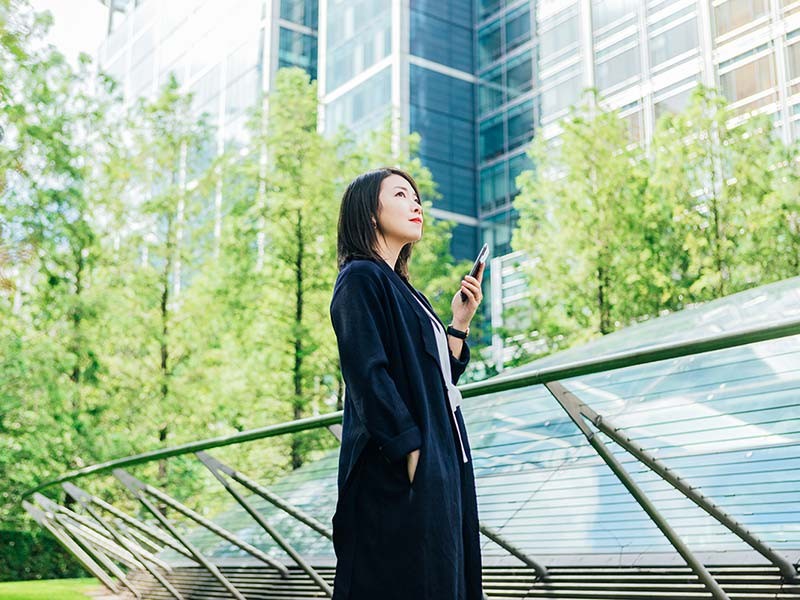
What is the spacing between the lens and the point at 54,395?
12.8m

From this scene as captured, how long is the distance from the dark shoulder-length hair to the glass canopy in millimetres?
1117

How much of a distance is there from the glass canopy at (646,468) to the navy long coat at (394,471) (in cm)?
108

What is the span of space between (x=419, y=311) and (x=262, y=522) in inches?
84.6

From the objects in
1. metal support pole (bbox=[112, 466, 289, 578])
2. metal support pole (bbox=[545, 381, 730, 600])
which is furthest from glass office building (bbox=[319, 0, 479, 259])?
metal support pole (bbox=[545, 381, 730, 600])

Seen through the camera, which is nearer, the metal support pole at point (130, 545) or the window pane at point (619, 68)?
the metal support pole at point (130, 545)

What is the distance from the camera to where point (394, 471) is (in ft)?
7.08

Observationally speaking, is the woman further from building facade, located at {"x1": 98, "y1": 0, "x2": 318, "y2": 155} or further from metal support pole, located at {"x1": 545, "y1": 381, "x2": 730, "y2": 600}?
building facade, located at {"x1": 98, "y1": 0, "x2": 318, "y2": 155}

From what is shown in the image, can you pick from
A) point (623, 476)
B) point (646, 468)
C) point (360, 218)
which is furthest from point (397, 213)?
point (646, 468)

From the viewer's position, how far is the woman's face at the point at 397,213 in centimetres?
258

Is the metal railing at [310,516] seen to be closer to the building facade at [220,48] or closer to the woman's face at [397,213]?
the woman's face at [397,213]

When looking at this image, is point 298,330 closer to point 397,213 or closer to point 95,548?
point 95,548

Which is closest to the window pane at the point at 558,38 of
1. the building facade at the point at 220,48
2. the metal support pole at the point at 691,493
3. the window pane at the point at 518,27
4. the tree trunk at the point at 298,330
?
the window pane at the point at 518,27

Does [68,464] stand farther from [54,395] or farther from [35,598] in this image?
[35,598]

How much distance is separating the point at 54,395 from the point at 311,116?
6387 millimetres
